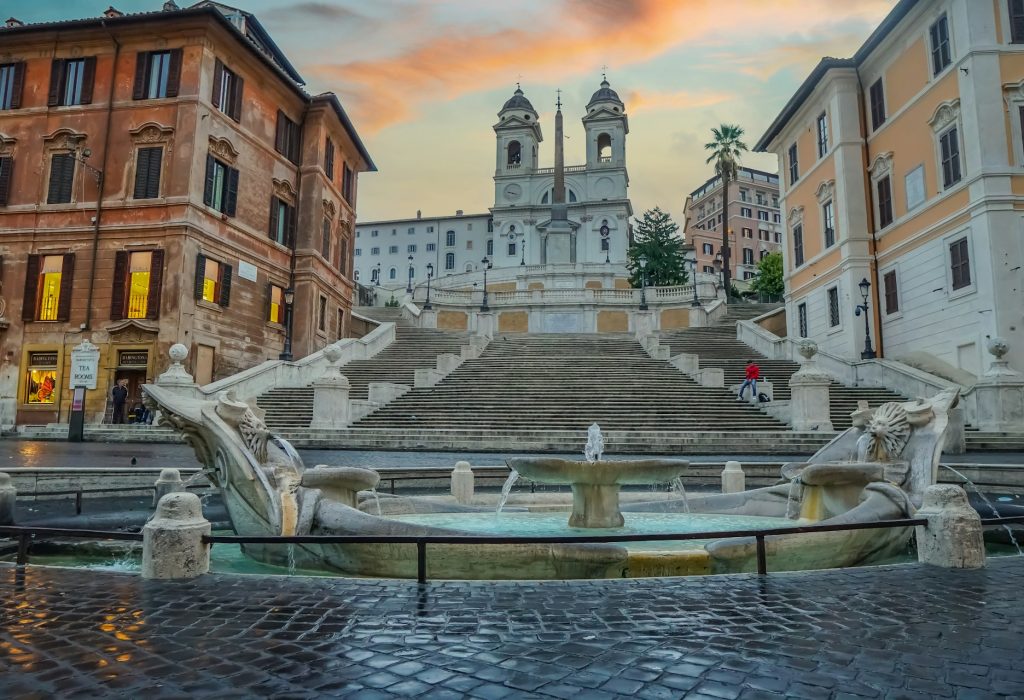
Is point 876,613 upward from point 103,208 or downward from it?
downward

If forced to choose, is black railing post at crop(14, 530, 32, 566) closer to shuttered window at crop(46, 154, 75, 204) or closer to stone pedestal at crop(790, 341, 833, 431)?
stone pedestal at crop(790, 341, 833, 431)

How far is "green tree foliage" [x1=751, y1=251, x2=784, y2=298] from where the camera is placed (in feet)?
211

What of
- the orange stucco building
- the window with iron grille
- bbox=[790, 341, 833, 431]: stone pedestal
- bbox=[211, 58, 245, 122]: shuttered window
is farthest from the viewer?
the window with iron grille

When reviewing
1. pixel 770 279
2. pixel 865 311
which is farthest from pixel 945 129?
pixel 770 279

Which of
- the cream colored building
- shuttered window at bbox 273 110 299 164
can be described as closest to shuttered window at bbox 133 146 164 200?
shuttered window at bbox 273 110 299 164

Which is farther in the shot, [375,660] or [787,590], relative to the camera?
[787,590]

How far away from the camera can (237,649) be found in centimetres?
369

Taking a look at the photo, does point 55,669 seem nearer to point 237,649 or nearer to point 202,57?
point 237,649

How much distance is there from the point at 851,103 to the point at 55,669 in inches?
1374

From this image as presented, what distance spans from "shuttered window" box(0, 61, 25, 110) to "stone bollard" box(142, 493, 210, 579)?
3213cm

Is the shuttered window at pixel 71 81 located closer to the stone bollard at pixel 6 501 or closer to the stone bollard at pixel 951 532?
the stone bollard at pixel 6 501

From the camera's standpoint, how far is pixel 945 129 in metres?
24.2

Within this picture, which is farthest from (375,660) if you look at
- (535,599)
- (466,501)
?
(466,501)

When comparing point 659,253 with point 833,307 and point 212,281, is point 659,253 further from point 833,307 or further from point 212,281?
point 212,281
